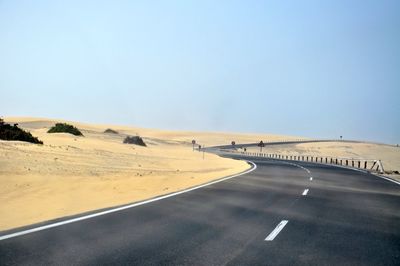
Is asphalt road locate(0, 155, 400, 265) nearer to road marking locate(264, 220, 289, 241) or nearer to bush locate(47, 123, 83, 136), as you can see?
road marking locate(264, 220, 289, 241)

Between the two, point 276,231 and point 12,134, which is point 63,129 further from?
point 276,231

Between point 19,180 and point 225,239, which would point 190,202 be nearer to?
point 225,239

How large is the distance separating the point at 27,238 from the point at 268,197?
920 cm

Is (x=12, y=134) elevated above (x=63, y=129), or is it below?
below

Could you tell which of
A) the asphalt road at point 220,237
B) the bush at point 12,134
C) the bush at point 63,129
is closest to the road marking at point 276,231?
the asphalt road at point 220,237

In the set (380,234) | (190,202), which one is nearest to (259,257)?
(380,234)

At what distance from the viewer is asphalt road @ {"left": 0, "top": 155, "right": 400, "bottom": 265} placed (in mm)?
7328

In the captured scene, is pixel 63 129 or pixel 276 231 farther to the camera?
pixel 63 129

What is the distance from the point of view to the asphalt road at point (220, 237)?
733 centimetres

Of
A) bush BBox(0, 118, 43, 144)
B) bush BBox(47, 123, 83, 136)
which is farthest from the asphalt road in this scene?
bush BBox(47, 123, 83, 136)

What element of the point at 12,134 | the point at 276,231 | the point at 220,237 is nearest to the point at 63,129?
the point at 12,134

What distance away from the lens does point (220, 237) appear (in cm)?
902

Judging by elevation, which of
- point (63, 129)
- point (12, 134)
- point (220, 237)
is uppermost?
point (63, 129)

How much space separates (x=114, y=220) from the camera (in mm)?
10656
